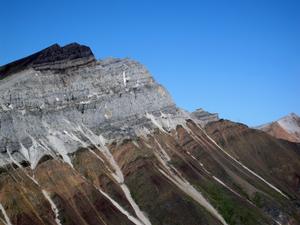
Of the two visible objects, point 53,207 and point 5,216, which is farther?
point 53,207

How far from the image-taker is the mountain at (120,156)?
129 meters

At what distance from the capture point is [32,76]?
15588cm

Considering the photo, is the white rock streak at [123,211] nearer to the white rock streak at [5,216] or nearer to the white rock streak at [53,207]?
the white rock streak at [53,207]

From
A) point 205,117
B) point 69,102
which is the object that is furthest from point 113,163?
point 205,117

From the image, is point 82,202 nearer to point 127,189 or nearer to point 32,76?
point 127,189

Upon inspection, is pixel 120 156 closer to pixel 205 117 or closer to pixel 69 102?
pixel 69 102

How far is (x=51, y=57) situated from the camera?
164m

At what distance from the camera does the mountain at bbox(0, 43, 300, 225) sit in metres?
129

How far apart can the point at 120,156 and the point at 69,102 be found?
21.1m

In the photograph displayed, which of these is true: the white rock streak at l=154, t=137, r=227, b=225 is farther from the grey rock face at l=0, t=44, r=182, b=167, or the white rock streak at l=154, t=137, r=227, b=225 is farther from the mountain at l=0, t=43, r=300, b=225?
the grey rock face at l=0, t=44, r=182, b=167

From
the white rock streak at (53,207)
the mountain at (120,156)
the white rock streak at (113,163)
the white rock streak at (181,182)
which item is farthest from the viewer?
the white rock streak at (181,182)

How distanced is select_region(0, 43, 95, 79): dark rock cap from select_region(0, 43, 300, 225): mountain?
0.31 m

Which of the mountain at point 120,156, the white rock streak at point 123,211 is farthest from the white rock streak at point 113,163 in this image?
the white rock streak at point 123,211

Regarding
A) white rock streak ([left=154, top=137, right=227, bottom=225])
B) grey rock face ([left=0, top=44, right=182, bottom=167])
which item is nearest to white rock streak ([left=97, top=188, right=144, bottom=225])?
grey rock face ([left=0, top=44, right=182, bottom=167])
